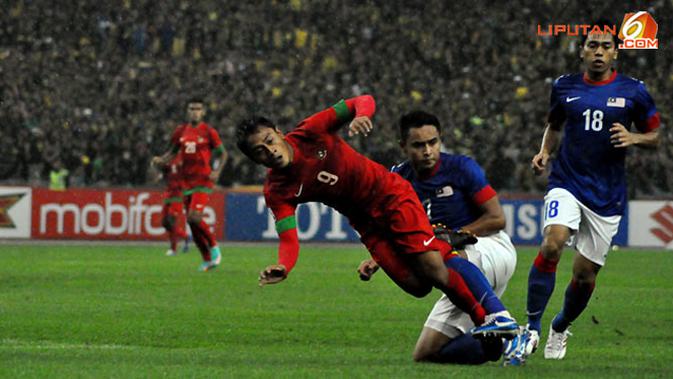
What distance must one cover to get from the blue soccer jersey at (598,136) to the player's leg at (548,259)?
25cm

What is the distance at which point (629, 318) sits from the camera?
12242 mm

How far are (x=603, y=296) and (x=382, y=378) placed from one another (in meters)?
8.22

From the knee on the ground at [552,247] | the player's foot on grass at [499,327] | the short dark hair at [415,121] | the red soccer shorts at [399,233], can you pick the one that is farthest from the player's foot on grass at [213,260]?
the player's foot on grass at [499,327]

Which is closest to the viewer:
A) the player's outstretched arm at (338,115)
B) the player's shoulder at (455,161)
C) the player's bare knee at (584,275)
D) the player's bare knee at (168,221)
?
the player's outstretched arm at (338,115)

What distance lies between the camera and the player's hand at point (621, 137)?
28.9 feet

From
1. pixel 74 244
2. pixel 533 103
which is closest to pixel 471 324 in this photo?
pixel 74 244

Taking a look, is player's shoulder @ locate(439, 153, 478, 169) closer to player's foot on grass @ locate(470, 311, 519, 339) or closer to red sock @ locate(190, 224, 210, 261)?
player's foot on grass @ locate(470, 311, 519, 339)

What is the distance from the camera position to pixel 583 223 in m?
9.24

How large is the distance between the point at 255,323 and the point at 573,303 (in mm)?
3317

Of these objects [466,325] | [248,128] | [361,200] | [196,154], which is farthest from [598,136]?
[196,154]

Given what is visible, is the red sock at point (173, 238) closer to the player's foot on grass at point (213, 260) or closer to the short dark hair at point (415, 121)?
the player's foot on grass at point (213, 260)

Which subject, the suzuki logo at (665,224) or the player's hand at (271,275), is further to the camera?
the suzuki logo at (665,224)

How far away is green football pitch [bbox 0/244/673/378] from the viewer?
7.96 m

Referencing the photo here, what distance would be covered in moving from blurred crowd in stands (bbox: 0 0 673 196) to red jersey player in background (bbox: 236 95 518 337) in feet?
65.7
